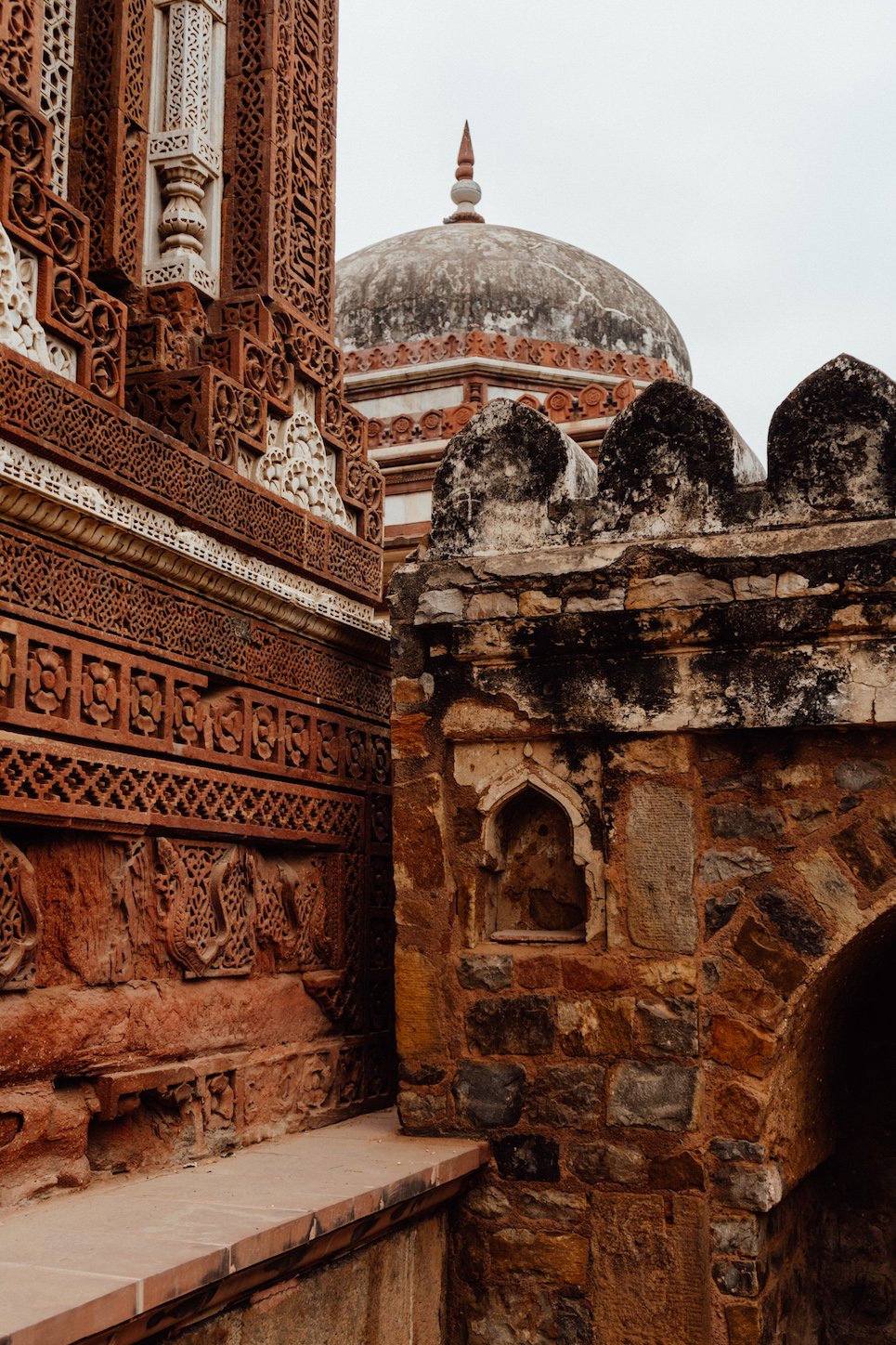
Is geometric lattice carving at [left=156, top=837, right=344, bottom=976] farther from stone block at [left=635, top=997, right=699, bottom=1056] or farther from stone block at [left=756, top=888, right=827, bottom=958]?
stone block at [left=756, top=888, right=827, bottom=958]

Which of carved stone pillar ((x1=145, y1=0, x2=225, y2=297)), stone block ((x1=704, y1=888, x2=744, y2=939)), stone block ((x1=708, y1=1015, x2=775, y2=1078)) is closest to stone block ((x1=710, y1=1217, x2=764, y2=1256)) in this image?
stone block ((x1=708, y1=1015, x2=775, y2=1078))

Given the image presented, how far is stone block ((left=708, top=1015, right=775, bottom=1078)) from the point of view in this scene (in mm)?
3469

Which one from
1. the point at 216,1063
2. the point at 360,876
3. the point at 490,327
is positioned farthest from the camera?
the point at 490,327

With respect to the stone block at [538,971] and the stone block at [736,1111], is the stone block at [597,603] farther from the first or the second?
the stone block at [736,1111]

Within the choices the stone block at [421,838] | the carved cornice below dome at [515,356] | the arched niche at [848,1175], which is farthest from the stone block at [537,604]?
the carved cornice below dome at [515,356]

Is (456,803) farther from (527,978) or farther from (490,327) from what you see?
(490,327)

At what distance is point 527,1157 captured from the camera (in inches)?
143

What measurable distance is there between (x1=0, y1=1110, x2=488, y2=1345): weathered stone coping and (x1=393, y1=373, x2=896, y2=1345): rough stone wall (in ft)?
1.05

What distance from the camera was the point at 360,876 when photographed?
14.0ft

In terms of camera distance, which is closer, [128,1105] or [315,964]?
[128,1105]

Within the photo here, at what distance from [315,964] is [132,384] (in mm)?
1620

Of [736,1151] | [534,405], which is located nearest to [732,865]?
[736,1151]

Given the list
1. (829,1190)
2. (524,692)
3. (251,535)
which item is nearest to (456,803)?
(524,692)

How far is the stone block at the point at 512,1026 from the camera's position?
12.0ft
